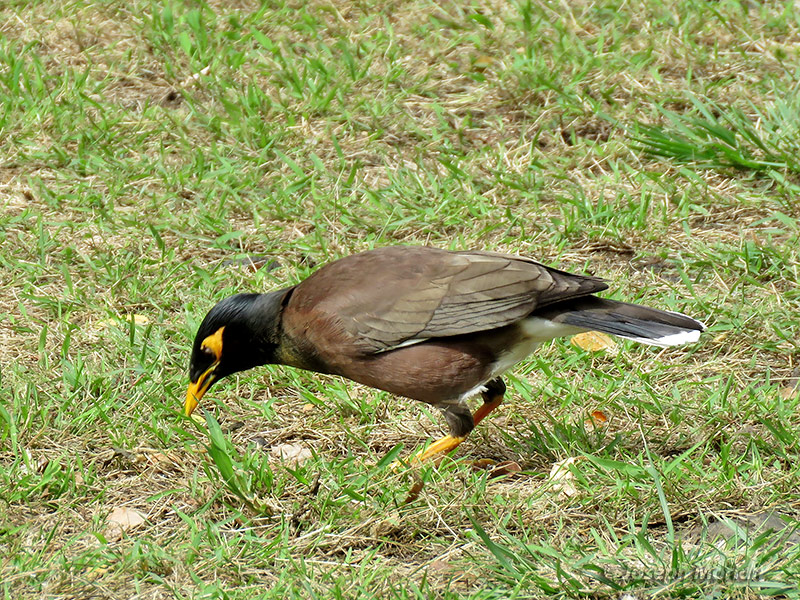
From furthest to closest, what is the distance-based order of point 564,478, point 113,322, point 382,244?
point 382,244 < point 113,322 < point 564,478

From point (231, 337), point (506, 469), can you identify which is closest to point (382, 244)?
point (231, 337)

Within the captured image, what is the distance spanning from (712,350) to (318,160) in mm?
2720

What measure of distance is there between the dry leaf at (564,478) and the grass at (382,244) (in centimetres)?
4

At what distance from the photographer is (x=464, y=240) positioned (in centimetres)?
585

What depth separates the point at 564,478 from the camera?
13.7 ft

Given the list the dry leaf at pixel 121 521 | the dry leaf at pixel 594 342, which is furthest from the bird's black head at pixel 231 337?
the dry leaf at pixel 594 342

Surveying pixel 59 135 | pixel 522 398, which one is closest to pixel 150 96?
pixel 59 135

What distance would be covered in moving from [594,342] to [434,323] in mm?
1157

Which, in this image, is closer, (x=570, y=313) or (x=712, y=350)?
(x=570, y=313)

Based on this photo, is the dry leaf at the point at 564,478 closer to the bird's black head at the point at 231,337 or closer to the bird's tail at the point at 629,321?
the bird's tail at the point at 629,321

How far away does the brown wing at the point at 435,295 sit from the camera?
4.19m

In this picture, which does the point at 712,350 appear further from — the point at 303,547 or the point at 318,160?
the point at 318,160

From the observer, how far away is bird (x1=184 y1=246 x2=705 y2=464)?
4.19 metres

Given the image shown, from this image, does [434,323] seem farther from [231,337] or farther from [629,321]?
[231,337]
